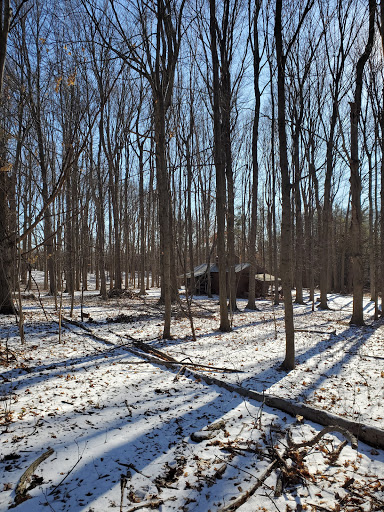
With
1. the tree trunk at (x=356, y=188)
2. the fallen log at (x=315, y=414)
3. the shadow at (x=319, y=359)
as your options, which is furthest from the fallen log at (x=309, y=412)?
the tree trunk at (x=356, y=188)

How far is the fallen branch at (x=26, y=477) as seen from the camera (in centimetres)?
239

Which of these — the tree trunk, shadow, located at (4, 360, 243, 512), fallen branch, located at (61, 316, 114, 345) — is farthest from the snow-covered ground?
the tree trunk

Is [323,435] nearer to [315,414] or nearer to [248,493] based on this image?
[315,414]

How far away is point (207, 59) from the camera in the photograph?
444 inches

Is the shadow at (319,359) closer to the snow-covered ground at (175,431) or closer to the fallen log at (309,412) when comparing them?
the snow-covered ground at (175,431)

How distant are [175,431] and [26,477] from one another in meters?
1.50

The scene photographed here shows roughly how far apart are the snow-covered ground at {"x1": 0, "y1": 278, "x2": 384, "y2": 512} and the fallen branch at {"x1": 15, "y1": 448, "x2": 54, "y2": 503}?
26 mm

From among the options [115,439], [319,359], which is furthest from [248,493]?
[319,359]

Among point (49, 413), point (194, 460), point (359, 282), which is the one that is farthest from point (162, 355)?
point (359, 282)

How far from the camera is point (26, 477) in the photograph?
8.43ft

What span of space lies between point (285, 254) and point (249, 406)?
102 inches

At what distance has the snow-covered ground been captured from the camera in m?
2.50

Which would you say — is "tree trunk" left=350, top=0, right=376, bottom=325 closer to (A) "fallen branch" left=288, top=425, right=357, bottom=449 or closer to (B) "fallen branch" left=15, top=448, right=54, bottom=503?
(A) "fallen branch" left=288, top=425, right=357, bottom=449

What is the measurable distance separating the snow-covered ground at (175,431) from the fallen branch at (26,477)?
0.03m
